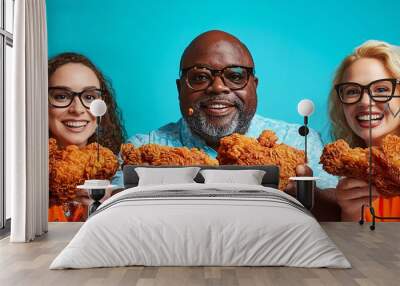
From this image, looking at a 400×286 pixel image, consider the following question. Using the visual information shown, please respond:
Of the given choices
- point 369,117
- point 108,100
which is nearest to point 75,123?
point 108,100

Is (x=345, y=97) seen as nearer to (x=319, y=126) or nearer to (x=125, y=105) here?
(x=319, y=126)

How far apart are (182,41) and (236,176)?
2.02 m

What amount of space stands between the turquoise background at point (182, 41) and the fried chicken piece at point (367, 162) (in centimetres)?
38

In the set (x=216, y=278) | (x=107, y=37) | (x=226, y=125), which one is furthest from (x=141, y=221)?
(x=107, y=37)

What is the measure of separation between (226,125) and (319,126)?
1212 millimetres

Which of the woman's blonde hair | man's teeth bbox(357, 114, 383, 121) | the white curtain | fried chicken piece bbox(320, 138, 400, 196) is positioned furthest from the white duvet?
man's teeth bbox(357, 114, 383, 121)

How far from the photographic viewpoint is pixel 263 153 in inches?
303

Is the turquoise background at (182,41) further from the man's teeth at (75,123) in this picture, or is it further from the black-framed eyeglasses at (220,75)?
the man's teeth at (75,123)

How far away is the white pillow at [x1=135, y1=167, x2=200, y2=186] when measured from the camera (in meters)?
6.95

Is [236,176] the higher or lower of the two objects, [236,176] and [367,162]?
the lower

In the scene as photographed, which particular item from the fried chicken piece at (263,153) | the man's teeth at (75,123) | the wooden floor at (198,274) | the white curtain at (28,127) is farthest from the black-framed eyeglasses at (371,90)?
the white curtain at (28,127)

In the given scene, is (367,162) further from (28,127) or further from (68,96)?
(28,127)

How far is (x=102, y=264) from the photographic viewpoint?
453 centimetres

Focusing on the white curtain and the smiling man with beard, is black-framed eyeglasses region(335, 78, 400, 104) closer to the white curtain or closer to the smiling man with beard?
the smiling man with beard
